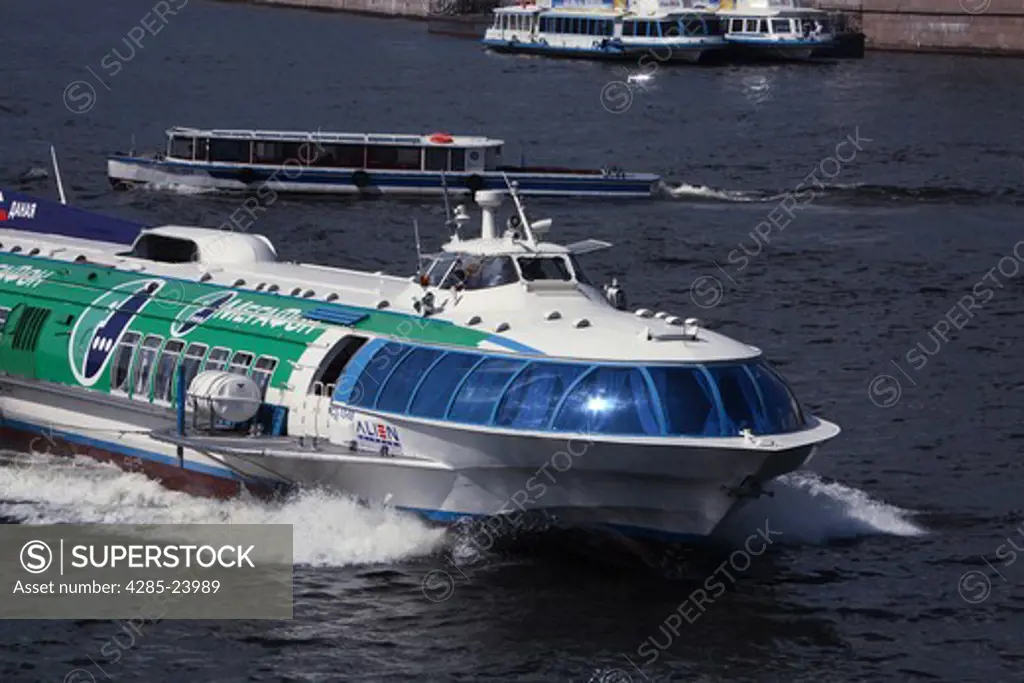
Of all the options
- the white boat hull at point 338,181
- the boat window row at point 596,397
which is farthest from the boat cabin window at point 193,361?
the white boat hull at point 338,181

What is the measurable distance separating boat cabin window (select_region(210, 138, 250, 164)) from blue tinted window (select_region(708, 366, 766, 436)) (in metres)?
48.4

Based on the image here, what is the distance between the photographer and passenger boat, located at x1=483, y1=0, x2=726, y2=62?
12812 centimetres

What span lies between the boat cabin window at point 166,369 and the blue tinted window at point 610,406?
8529 millimetres

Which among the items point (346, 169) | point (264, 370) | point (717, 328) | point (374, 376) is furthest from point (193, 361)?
point (346, 169)

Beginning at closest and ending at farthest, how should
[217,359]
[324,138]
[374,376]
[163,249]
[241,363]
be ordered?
1. [374,376]
2. [241,363]
3. [217,359]
4. [163,249]
5. [324,138]

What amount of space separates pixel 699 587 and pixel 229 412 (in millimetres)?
8392

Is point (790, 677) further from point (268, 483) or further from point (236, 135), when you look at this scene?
point (236, 135)

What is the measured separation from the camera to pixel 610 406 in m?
31.4

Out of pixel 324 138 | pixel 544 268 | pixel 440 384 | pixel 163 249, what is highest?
pixel 544 268

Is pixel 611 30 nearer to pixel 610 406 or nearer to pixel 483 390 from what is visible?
pixel 483 390

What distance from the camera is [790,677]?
29984 millimetres

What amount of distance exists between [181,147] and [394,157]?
8081mm

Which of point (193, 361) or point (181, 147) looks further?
point (181, 147)

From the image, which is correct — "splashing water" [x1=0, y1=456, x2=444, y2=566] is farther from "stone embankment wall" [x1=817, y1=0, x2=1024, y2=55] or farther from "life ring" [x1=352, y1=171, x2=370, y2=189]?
"stone embankment wall" [x1=817, y1=0, x2=1024, y2=55]
